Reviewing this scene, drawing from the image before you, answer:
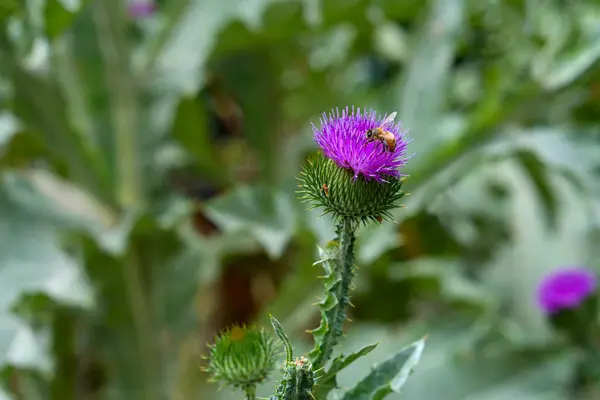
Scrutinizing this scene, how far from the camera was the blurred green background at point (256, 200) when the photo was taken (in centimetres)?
95

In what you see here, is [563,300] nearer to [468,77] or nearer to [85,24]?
[468,77]

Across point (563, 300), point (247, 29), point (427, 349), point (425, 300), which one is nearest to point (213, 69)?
point (247, 29)

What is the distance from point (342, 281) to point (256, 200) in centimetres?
63

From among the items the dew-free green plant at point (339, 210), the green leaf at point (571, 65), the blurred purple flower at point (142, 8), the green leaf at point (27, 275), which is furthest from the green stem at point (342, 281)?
the blurred purple flower at point (142, 8)

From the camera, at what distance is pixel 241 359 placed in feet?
1.09

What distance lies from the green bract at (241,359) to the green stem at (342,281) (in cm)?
3

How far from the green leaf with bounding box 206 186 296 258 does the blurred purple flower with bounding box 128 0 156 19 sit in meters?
0.70

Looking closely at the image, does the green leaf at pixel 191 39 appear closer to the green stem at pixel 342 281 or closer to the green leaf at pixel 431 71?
the green leaf at pixel 431 71

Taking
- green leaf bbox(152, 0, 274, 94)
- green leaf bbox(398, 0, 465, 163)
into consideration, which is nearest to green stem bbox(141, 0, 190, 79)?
green leaf bbox(152, 0, 274, 94)

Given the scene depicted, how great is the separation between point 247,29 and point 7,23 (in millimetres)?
401

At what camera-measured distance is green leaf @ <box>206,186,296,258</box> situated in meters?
0.89

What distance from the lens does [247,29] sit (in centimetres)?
116

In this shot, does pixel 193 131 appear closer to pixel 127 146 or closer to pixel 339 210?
pixel 127 146

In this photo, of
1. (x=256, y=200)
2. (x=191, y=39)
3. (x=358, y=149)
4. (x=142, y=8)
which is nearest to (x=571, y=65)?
(x=256, y=200)
